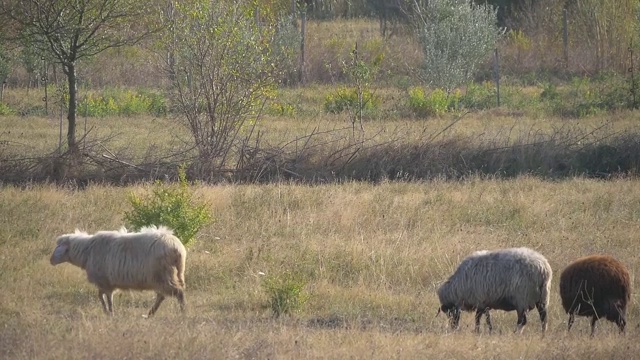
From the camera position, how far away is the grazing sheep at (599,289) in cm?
1085

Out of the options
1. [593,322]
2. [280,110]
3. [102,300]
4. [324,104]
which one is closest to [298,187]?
[102,300]

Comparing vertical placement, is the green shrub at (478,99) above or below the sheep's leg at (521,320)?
above

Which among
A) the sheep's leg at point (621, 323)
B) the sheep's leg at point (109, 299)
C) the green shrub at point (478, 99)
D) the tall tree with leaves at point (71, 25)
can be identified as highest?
the tall tree with leaves at point (71, 25)

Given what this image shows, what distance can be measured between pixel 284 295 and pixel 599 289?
3.73 meters

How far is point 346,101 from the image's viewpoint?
101 feet

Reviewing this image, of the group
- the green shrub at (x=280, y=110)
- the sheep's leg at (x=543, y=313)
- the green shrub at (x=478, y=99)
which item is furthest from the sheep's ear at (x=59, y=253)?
the green shrub at (x=478, y=99)

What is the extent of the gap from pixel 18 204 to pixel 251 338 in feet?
28.9

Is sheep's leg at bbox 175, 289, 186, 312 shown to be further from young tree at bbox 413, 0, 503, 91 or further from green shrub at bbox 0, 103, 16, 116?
young tree at bbox 413, 0, 503, 91

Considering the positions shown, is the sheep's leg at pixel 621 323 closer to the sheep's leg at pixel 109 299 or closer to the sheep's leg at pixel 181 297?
the sheep's leg at pixel 181 297

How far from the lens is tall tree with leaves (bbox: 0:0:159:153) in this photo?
21.5 metres

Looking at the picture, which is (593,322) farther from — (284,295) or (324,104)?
(324,104)

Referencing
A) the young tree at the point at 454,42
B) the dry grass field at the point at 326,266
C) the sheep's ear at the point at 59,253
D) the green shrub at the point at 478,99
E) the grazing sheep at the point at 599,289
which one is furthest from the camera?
the young tree at the point at 454,42

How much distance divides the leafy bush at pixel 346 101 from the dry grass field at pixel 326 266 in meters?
10.7

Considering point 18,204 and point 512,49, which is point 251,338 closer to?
point 18,204
